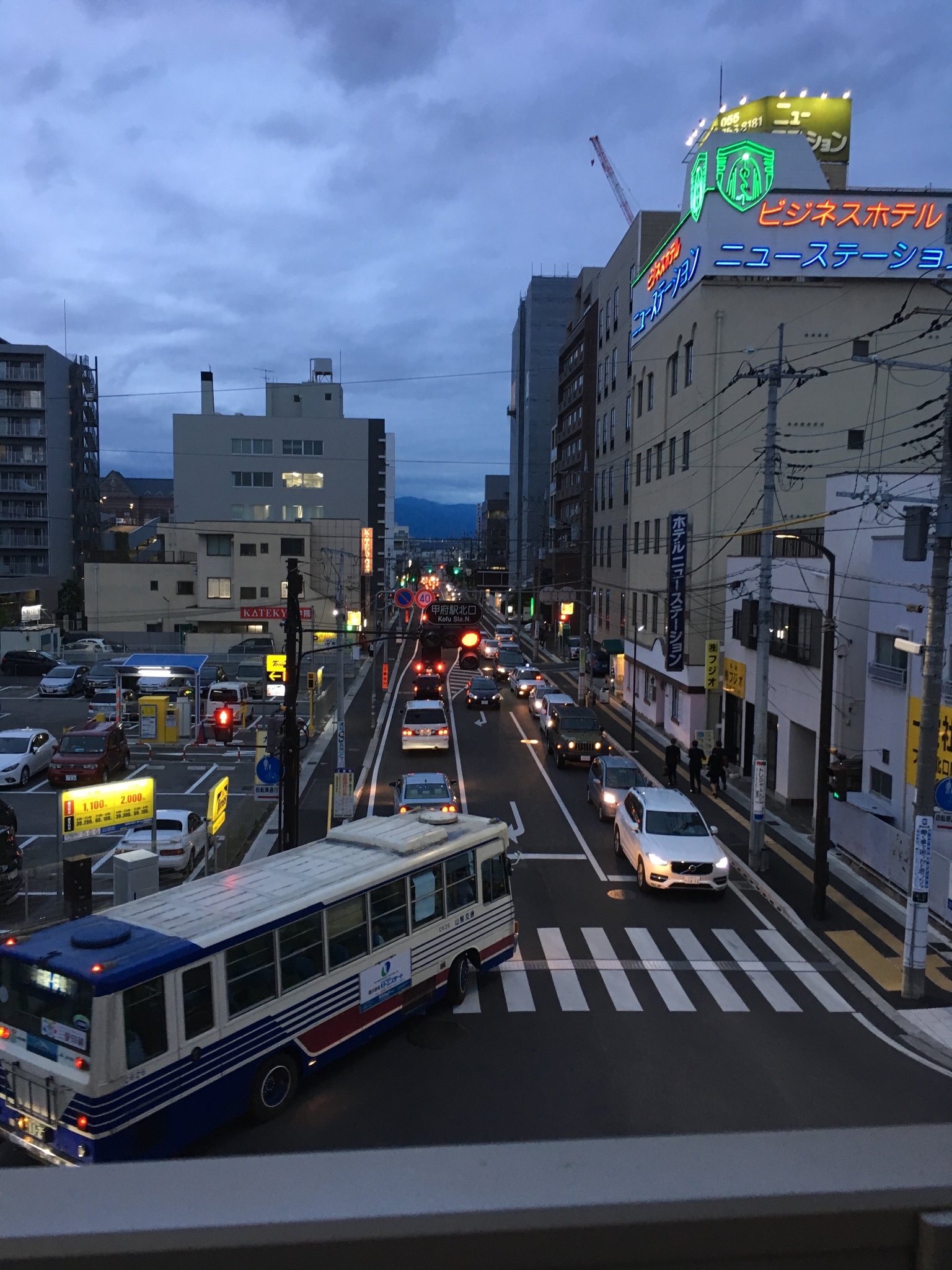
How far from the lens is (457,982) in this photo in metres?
13.8

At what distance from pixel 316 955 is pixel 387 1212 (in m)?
10.1

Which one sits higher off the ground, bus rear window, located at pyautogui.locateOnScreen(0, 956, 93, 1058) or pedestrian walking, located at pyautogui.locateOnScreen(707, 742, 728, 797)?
bus rear window, located at pyautogui.locateOnScreen(0, 956, 93, 1058)

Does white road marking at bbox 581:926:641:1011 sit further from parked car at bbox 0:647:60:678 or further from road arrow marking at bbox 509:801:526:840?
parked car at bbox 0:647:60:678

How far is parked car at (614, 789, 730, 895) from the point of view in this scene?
768 inches

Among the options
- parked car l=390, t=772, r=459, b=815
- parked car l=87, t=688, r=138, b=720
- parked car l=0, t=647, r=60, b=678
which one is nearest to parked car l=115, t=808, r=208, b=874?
parked car l=390, t=772, r=459, b=815

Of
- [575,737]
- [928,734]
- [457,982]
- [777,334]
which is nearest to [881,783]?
[928,734]

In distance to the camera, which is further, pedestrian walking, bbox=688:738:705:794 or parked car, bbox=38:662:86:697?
parked car, bbox=38:662:86:697

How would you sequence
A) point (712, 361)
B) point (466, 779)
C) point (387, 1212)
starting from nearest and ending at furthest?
point (387, 1212)
point (466, 779)
point (712, 361)

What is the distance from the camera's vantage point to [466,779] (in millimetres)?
31547

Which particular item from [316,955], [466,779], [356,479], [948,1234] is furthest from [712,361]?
[356,479]

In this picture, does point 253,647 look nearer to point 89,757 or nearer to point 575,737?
point 89,757

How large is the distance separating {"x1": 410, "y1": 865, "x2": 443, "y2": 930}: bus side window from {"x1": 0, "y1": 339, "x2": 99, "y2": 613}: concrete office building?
238ft

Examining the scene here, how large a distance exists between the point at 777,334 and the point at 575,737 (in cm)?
1875

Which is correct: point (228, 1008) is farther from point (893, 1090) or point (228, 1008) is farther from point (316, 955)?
point (893, 1090)
